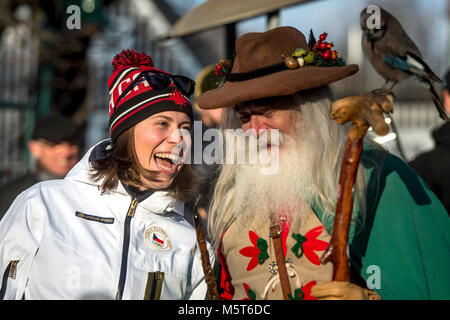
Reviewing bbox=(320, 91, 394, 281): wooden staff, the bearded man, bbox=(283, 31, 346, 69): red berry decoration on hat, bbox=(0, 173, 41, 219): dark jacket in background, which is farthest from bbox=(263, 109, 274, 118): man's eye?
bbox=(0, 173, 41, 219): dark jacket in background

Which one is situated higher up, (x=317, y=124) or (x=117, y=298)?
(x=317, y=124)

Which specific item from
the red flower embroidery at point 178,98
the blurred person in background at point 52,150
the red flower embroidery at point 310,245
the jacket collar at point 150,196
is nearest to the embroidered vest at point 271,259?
the red flower embroidery at point 310,245

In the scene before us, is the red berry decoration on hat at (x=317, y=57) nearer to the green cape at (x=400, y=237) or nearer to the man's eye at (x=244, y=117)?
the man's eye at (x=244, y=117)

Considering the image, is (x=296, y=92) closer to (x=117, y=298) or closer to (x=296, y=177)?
(x=296, y=177)

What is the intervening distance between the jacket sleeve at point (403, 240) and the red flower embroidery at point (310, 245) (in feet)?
0.54

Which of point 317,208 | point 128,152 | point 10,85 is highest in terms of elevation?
point 10,85

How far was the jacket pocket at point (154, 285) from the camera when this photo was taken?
252 cm

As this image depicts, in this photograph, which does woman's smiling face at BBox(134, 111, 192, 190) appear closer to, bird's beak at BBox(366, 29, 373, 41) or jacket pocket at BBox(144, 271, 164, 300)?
jacket pocket at BBox(144, 271, 164, 300)

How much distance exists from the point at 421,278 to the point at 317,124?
0.84 meters

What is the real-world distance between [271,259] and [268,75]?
0.85 meters

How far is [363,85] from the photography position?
65.3ft

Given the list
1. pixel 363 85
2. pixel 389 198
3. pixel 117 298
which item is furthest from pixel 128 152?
pixel 363 85

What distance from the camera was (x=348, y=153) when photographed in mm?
2031

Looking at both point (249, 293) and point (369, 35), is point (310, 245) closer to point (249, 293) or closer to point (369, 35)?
point (249, 293)
